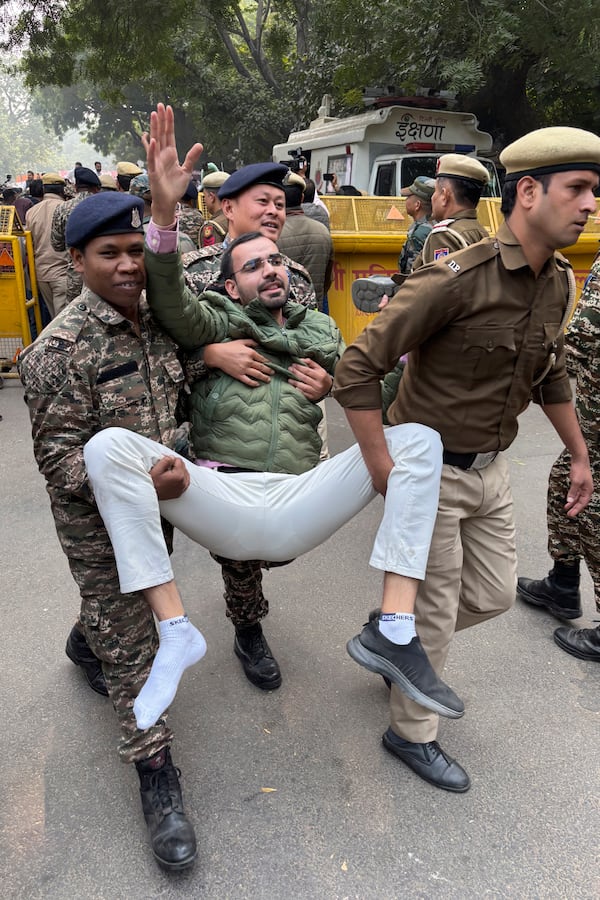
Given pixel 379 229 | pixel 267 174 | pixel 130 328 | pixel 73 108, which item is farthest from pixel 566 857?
pixel 73 108

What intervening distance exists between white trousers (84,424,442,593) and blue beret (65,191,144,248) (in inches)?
22.2

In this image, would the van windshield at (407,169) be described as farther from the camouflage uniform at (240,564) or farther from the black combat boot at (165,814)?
the black combat boot at (165,814)

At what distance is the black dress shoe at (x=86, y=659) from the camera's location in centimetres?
283

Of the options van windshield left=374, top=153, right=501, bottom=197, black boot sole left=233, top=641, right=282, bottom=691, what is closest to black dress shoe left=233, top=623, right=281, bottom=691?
black boot sole left=233, top=641, right=282, bottom=691

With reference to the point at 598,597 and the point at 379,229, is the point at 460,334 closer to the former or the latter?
the point at 598,597

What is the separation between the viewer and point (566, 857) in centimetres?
211

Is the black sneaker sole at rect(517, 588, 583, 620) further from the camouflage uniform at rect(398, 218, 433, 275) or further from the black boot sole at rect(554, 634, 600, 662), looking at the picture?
the camouflage uniform at rect(398, 218, 433, 275)

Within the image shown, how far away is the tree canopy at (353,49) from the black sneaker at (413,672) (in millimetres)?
13383

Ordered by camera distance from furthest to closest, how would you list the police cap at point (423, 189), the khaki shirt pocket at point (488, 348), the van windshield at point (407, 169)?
1. the van windshield at point (407, 169)
2. the police cap at point (423, 189)
3. the khaki shirt pocket at point (488, 348)

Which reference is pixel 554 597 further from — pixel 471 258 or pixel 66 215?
pixel 66 215

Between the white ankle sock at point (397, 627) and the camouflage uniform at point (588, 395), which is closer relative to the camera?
the white ankle sock at point (397, 627)

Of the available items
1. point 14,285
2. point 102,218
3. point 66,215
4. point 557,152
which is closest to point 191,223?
point 66,215

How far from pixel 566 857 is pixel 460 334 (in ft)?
5.19

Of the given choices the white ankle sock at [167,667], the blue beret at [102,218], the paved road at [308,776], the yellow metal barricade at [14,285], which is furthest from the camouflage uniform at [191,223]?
the white ankle sock at [167,667]
